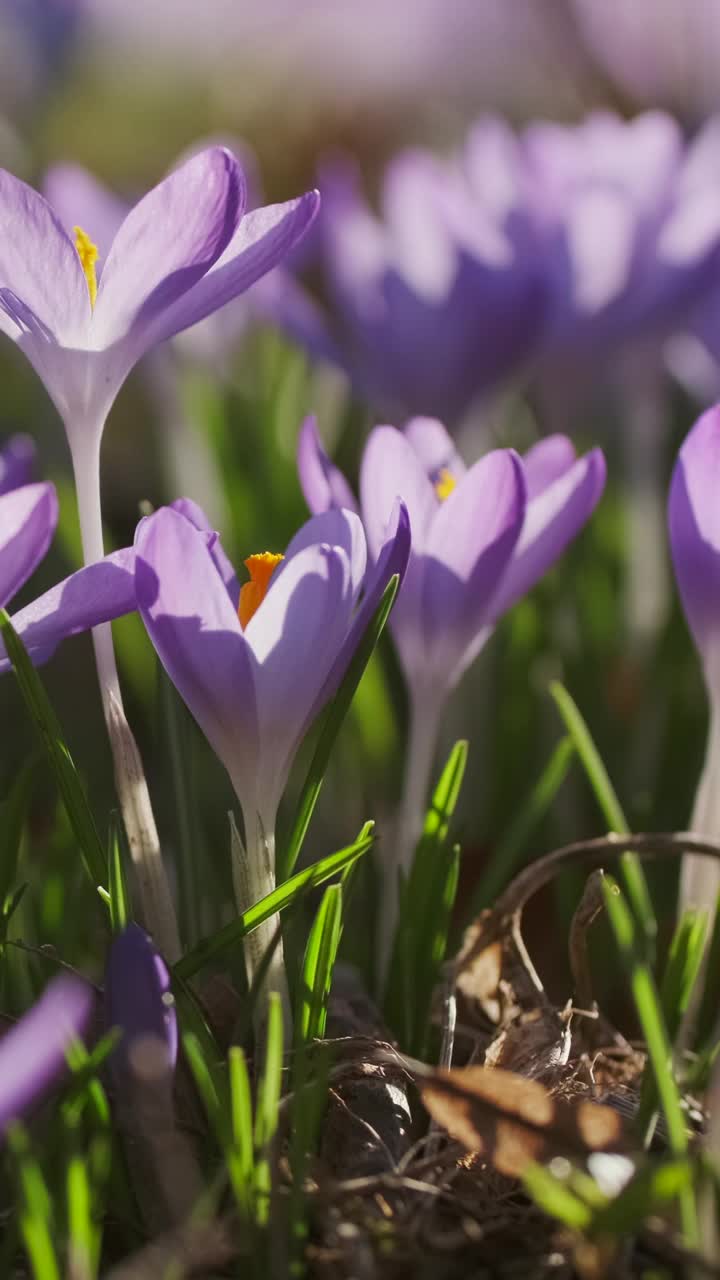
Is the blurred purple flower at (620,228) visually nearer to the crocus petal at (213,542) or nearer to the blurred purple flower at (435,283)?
the blurred purple flower at (435,283)

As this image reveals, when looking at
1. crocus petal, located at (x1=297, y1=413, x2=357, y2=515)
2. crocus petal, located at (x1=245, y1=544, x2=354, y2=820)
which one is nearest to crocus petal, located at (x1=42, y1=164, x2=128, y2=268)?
crocus petal, located at (x1=297, y1=413, x2=357, y2=515)

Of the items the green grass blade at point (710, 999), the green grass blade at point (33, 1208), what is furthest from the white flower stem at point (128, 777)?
the green grass blade at point (710, 999)

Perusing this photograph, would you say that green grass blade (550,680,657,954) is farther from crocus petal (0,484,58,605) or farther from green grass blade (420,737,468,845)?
crocus petal (0,484,58,605)

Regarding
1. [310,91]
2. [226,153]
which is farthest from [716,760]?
[310,91]

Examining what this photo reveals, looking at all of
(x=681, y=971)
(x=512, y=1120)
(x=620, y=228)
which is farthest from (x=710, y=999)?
(x=620, y=228)

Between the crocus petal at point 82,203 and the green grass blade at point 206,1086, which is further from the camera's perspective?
the crocus petal at point 82,203
